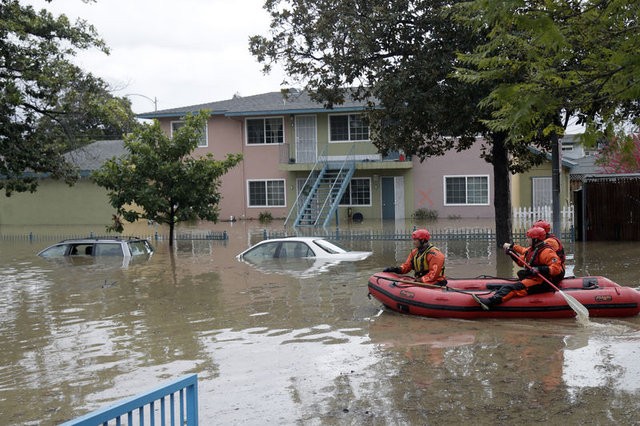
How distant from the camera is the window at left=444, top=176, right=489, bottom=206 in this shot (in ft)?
114

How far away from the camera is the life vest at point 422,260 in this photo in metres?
12.0

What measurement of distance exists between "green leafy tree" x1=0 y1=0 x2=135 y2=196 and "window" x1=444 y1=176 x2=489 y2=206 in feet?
69.0

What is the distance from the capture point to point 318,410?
684cm

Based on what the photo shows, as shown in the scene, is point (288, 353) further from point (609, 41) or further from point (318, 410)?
point (609, 41)

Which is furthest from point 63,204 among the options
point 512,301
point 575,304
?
point 575,304

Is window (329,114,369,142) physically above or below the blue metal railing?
above

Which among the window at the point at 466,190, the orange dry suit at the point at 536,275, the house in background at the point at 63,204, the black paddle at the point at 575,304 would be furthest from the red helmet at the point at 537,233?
the house in background at the point at 63,204

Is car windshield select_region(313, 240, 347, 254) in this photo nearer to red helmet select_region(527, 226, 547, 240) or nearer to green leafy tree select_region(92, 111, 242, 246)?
green leafy tree select_region(92, 111, 242, 246)

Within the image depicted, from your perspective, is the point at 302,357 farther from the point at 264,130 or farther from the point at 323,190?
the point at 264,130

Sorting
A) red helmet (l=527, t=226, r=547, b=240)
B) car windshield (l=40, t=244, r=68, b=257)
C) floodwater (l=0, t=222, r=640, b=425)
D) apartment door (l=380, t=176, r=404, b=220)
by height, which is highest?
apartment door (l=380, t=176, r=404, b=220)

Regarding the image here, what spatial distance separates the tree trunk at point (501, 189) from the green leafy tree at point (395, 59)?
0.13ft

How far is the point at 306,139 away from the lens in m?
36.5

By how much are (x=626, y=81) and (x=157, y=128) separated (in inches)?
734

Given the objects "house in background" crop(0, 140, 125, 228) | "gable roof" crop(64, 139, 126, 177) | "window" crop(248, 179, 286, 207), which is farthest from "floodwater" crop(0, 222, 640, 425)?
"gable roof" crop(64, 139, 126, 177)
